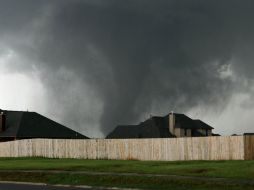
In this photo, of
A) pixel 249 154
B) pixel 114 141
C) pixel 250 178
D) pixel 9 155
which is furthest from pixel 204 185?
pixel 9 155

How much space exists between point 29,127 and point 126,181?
166 ft

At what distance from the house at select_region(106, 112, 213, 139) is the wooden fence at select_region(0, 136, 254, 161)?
3393 cm

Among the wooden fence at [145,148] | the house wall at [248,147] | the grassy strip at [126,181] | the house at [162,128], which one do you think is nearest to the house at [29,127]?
the wooden fence at [145,148]

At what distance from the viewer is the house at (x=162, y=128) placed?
91.4 meters

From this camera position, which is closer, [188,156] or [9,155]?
[188,156]

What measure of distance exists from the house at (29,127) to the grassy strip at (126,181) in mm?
40673

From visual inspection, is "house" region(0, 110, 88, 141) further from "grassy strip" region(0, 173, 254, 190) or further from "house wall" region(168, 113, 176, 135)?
"grassy strip" region(0, 173, 254, 190)

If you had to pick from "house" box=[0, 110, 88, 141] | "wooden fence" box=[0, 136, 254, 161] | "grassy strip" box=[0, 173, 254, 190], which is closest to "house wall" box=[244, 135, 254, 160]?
"wooden fence" box=[0, 136, 254, 161]

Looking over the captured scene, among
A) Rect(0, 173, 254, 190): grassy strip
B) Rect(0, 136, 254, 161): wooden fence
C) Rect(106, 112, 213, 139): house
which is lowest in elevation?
Rect(0, 173, 254, 190): grassy strip

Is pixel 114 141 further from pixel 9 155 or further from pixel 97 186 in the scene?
pixel 97 186

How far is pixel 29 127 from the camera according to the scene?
76.2 metres

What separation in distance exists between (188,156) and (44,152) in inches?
726

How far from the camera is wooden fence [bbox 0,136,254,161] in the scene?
140ft

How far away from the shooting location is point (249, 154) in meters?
42.2
